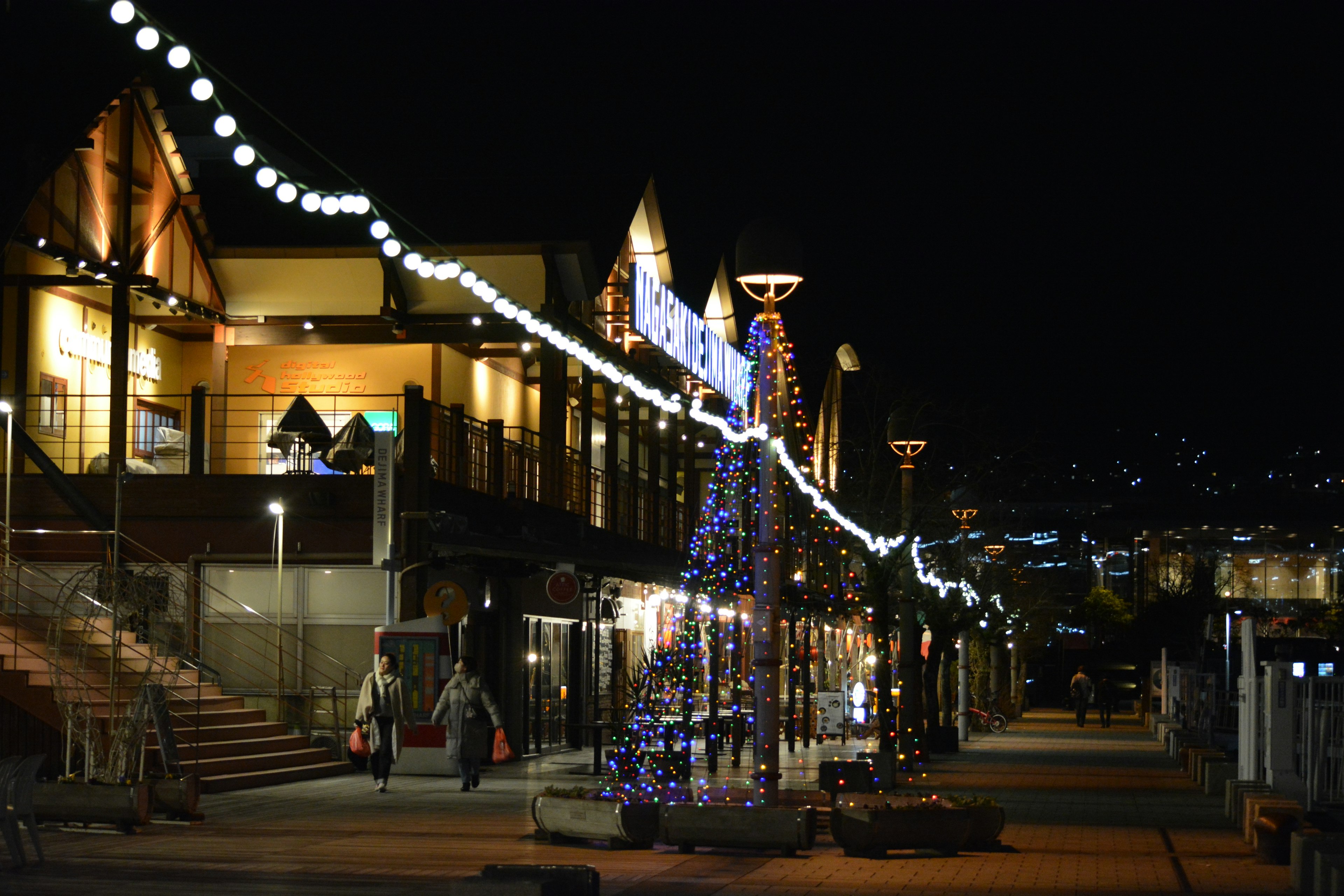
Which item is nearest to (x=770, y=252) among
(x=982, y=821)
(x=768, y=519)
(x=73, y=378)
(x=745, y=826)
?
(x=768, y=519)

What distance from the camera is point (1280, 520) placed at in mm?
102000

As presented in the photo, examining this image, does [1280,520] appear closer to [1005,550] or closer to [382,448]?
[1005,550]

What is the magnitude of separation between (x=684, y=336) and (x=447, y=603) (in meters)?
14.5

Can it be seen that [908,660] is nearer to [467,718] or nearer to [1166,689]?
[467,718]

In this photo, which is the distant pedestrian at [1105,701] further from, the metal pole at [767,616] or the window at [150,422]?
the metal pole at [767,616]

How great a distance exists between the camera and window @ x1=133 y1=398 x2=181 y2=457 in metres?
27.3

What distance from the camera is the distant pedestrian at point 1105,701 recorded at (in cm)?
4722

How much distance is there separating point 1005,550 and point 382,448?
108 ft

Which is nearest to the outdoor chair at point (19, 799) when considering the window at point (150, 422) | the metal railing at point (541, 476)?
the metal railing at point (541, 476)

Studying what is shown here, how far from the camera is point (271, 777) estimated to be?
20047 mm

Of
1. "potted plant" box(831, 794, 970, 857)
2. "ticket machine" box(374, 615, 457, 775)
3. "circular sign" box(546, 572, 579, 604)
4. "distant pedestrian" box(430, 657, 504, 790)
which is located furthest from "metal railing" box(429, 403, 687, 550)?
"potted plant" box(831, 794, 970, 857)

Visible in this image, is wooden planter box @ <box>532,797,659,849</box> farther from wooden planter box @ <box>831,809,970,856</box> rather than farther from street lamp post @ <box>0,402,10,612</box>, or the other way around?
street lamp post @ <box>0,402,10,612</box>

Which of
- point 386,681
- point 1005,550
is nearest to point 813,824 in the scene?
point 386,681

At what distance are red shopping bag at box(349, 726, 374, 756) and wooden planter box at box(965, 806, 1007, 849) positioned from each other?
7798 millimetres
